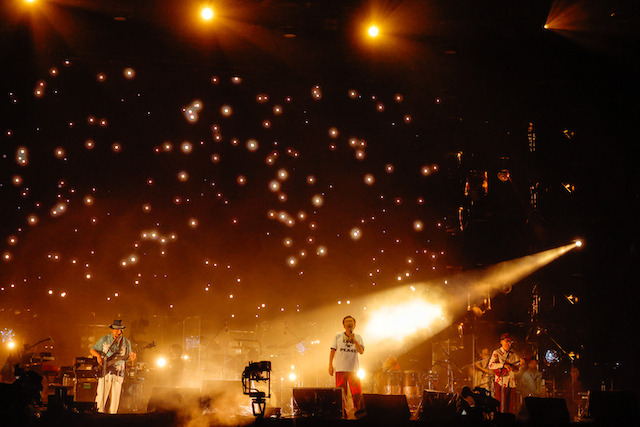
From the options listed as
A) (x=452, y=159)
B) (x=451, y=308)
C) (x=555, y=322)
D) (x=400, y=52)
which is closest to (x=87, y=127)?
(x=400, y=52)

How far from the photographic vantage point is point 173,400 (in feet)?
25.3

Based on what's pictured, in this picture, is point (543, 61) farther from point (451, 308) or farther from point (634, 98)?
point (451, 308)

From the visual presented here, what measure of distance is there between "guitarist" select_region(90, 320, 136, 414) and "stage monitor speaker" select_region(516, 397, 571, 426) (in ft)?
19.3

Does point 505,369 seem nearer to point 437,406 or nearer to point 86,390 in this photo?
point 437,406

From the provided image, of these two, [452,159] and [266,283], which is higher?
[452,159]

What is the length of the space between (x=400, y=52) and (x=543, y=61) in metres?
2.86

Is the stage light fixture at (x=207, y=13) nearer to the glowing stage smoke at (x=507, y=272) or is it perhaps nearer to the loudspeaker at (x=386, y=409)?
the loudspeaker at (x=386, y=409)

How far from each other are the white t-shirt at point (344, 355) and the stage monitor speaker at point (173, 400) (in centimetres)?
198

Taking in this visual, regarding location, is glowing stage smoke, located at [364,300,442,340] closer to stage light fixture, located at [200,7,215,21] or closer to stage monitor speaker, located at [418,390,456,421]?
stage monitor speaker, located at [418,390,456,421]

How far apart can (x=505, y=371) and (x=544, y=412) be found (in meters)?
1.63

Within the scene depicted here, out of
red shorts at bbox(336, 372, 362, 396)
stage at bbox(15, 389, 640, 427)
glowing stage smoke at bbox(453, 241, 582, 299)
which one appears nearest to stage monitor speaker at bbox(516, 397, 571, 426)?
stage at bbox(15, 389, 640, 427)

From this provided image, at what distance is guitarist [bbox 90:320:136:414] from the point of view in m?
9.09

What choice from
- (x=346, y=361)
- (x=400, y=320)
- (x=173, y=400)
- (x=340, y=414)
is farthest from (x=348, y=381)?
(x=400, y=320)

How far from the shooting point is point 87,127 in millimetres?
12383
